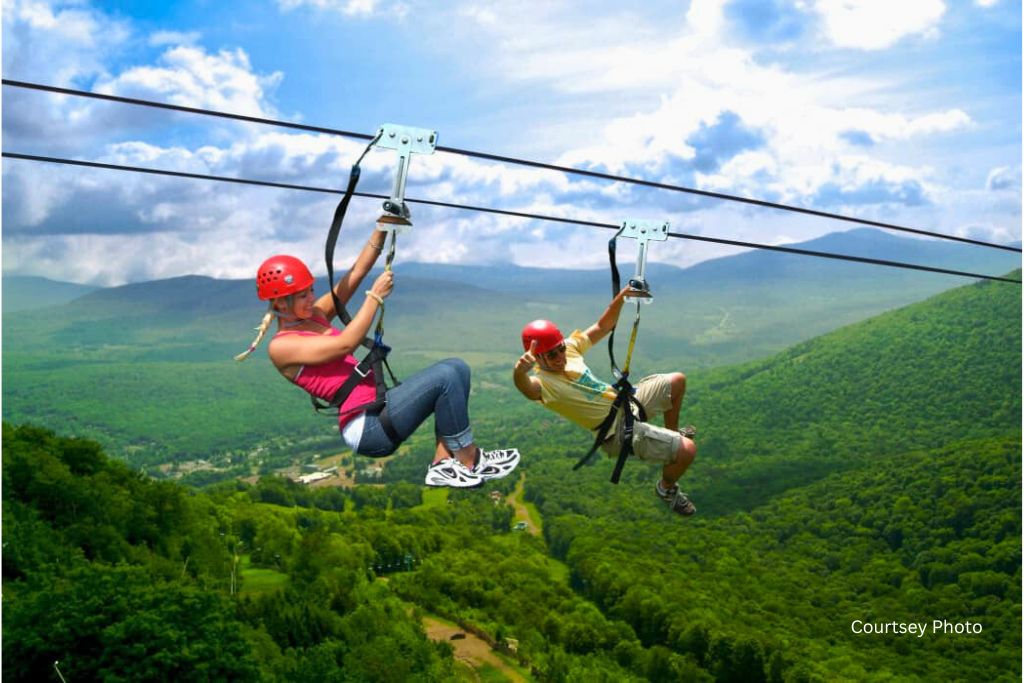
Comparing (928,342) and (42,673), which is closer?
(42,673)

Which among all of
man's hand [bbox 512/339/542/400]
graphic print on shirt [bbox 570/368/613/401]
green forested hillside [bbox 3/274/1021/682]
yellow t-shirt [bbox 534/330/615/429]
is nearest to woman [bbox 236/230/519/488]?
man's hand [bbox 512/339/542/400]

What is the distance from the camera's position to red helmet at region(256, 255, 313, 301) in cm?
788

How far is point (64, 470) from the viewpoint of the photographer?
157 ft

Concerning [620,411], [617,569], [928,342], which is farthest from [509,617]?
[928,342]

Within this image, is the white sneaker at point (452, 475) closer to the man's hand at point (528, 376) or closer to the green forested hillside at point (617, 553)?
the man's hand at point (528, 376)

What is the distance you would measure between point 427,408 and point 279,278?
159cm

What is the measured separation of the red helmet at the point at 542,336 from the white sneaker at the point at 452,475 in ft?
4.36

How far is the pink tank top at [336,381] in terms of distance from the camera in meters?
8.08

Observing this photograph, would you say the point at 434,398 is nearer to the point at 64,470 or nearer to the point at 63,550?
the point at 63,550

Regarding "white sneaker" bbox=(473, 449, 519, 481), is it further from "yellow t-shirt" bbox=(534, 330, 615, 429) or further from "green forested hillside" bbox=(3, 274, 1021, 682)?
"green forested hillside" bbox=(3, 274, 1021, 682)

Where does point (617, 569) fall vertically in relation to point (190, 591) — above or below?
below

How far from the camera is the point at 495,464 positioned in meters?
8.53

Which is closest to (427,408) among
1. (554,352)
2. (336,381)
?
(336,381)

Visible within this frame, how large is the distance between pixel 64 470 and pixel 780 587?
86030mm
